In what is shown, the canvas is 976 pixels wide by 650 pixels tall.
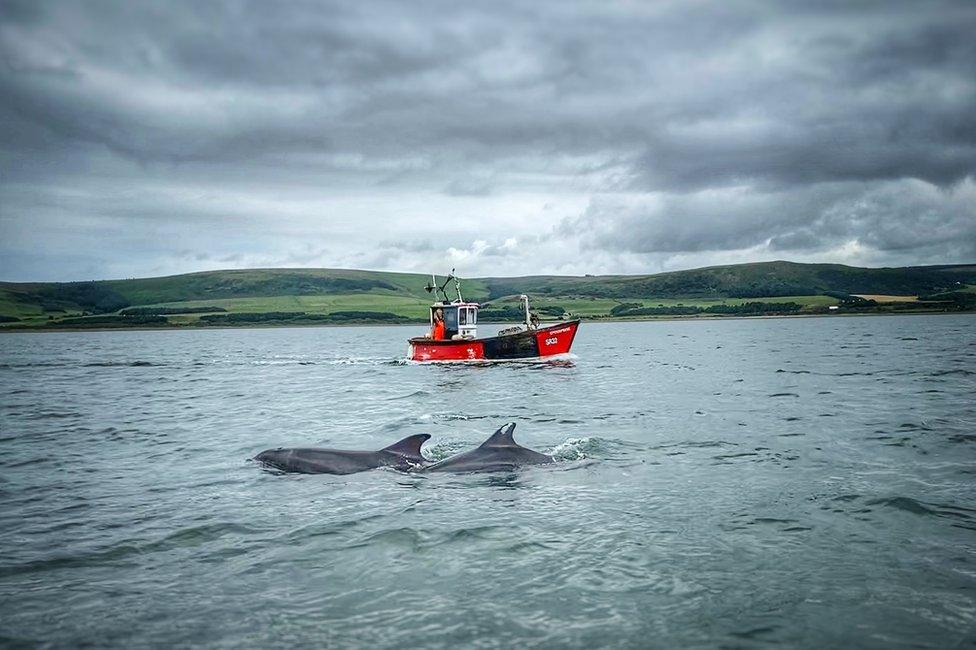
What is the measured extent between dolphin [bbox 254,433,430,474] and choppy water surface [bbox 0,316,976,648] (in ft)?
1.75

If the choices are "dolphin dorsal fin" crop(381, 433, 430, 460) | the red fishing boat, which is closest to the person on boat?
the red fishing boat

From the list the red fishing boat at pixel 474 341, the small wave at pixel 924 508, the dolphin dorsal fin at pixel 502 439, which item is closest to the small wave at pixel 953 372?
the red fishing boat at pixel 474 341

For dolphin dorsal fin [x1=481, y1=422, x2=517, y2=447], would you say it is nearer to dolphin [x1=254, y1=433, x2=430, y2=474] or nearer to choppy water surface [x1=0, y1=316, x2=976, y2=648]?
choppy water surface [x1=0, y1=316, x2=976, y2=648]

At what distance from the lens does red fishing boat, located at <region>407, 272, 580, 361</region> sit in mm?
59094

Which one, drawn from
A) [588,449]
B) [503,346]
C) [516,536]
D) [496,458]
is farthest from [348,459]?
[503,346]

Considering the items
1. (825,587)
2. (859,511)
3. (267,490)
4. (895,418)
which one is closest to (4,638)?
(267,490)

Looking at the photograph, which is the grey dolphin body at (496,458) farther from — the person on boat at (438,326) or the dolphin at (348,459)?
the person on boat at (438,326)

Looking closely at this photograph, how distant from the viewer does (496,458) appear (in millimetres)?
16797

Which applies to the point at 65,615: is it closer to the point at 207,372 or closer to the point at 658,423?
the point at 658,423

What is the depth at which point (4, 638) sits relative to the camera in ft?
26.5

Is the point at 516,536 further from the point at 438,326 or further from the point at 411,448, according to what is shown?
the point at 438,326

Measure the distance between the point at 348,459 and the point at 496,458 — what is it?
3776 millimetres

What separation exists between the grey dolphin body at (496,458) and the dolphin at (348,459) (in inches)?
28.8

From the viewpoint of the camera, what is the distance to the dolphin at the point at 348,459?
16828 mm
